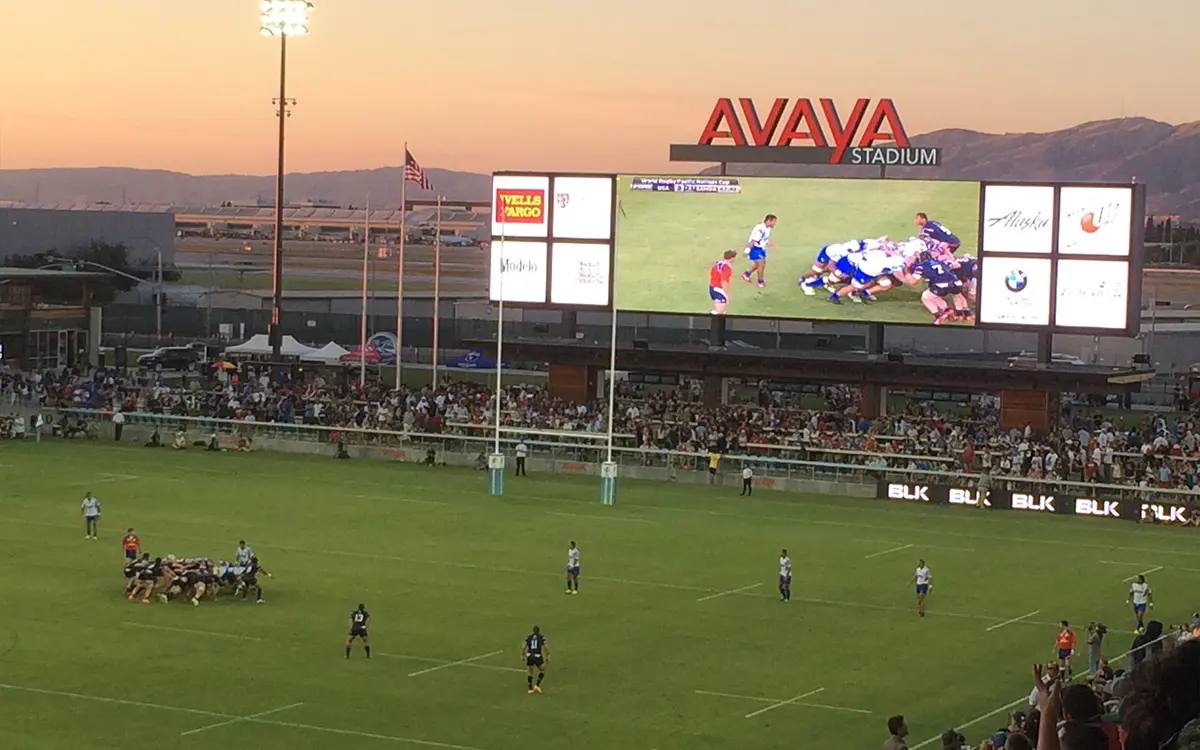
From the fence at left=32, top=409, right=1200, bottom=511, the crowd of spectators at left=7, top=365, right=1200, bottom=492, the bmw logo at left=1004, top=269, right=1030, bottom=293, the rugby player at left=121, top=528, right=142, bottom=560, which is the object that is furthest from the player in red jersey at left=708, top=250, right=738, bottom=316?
the rugby player at left=121, top=528, right=142, bottom=560

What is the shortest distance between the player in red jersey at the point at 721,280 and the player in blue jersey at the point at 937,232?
21.2ft

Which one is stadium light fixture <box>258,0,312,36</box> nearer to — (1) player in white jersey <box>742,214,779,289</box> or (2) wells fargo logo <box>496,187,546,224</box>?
(2) wells fargo logo <box>496,187,546,224</box>

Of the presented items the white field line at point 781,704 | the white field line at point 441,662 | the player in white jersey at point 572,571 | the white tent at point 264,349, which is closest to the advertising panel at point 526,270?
the white tent at point 264,349

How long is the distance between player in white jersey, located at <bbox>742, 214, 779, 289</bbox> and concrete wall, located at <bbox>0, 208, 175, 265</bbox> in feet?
292

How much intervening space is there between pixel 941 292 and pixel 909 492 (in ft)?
25.8

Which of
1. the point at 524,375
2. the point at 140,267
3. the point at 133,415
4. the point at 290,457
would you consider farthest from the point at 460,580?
the point at 140,267

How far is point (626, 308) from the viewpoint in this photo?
6450 centimetres

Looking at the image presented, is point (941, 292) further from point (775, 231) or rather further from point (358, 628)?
point (358, 628)

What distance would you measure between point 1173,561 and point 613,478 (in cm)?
1591

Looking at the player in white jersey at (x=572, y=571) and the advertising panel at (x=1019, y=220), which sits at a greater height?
the advertising panel at (x=1019, y=220)

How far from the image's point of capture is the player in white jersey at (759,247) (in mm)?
62438

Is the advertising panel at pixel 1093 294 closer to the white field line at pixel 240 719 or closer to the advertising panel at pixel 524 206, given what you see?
the advertising panel at pixel 524 206

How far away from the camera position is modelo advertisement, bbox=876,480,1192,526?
52500 mm

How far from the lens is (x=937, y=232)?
60312 millimetres
